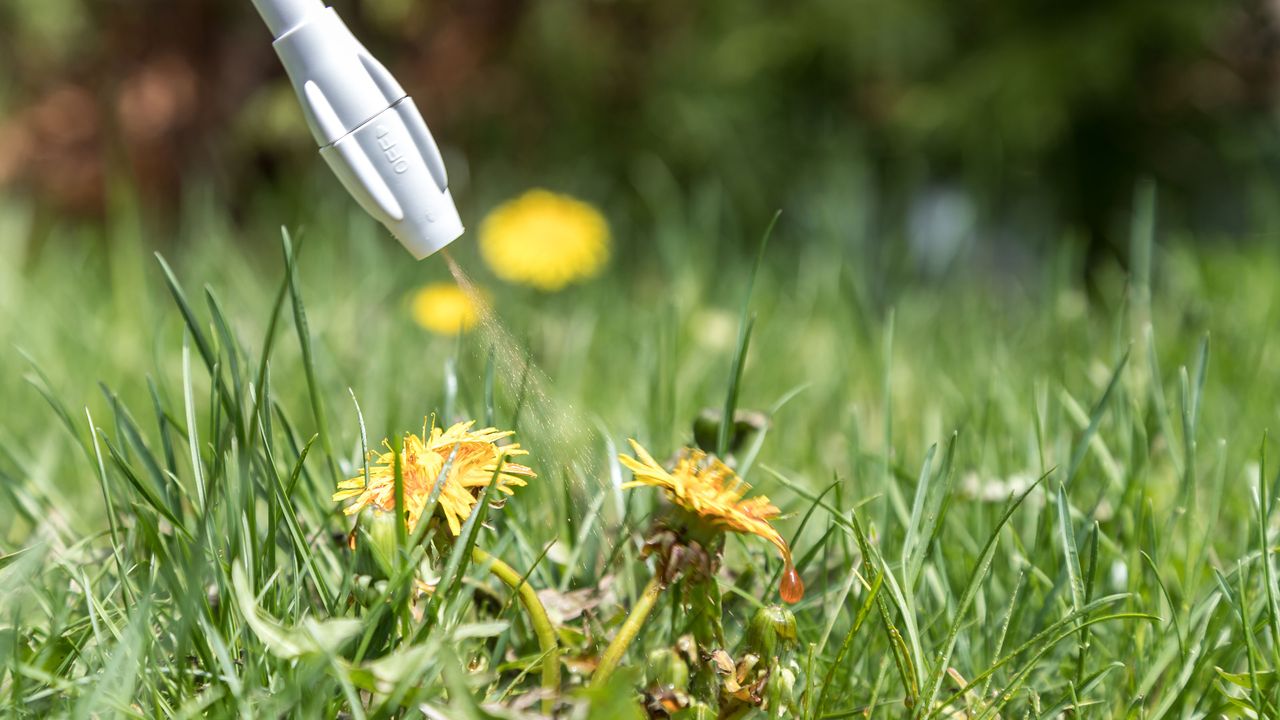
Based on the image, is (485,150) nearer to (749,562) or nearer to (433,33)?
(433,33)

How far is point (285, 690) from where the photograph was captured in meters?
0.81

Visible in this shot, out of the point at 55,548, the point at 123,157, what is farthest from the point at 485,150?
the point at 55,548

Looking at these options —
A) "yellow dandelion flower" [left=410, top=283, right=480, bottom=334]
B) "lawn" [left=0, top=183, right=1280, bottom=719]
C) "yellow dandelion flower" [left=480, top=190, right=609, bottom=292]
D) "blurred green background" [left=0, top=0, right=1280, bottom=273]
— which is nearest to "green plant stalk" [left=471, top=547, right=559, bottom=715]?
"lawn" [left=0, top=183, right=1280, bottom=719]

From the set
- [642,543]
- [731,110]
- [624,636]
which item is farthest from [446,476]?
[731,110]

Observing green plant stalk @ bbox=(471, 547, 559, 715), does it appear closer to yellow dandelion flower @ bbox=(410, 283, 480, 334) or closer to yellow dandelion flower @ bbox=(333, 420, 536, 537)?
yellow dandelion flower @ bbox=(333, 420, 536, 537)

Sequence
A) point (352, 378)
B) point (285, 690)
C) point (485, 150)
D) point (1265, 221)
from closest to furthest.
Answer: point (285, 690) → point (352, 378) → point (1265, 221) → point (485, 150)

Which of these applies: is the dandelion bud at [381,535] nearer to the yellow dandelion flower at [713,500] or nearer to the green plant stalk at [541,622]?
the green plant stalk at [541,622]

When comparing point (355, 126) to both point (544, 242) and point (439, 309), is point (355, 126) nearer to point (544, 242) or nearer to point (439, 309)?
point (439, 309)

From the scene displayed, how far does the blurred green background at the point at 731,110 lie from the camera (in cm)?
317

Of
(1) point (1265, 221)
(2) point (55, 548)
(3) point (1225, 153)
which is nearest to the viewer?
(2) point (55, 548)

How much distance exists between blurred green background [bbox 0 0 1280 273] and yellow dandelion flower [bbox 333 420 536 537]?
6.57ft

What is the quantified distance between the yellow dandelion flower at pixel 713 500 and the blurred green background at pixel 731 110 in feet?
6.35

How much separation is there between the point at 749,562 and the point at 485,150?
2966 millimetres

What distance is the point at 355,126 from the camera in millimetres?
888
